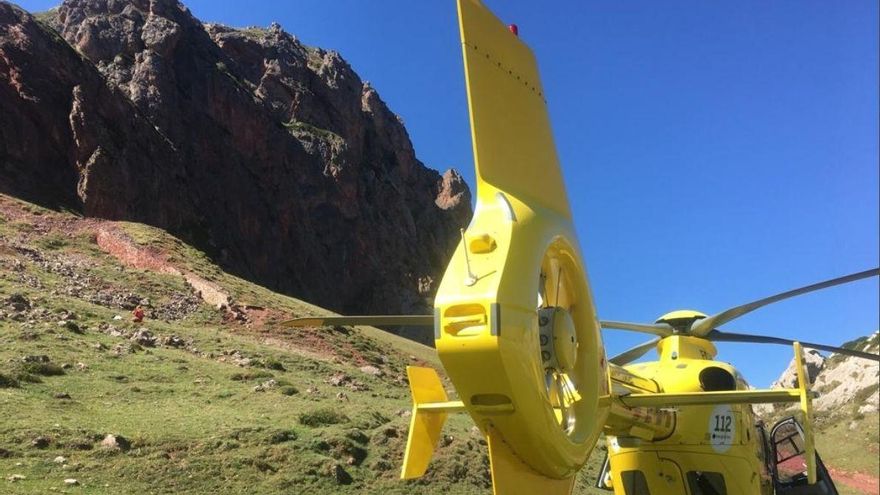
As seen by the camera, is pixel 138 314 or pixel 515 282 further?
pixel 138 314

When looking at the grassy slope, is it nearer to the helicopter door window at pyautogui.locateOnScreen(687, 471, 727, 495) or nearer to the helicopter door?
the helicopter door

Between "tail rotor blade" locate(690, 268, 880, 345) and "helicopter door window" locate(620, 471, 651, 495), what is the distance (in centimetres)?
175

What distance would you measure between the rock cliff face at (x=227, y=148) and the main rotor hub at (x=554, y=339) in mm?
49787

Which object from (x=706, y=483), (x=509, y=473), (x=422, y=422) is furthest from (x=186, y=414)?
(x=509, y=473)

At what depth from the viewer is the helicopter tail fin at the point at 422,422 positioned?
5.57 m

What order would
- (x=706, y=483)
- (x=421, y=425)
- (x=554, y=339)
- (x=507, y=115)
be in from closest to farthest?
(x=554, y=339) → (x=507, y=115) → (x=421, y=425) → (x=706, y=483)

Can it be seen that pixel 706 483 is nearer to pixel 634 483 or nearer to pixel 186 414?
pixel 634 483

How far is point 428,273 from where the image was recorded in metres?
94.6

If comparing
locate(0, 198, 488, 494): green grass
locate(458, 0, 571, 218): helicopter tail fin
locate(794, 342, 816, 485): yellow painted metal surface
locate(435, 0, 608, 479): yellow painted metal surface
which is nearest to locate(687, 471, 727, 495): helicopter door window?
locate(794, 342, 816, 485): yellow painted metal surface

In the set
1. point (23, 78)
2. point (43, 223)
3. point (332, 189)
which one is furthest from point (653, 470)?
point (332, 189)

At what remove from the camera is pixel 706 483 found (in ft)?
22.1

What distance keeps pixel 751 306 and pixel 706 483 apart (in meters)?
1.77

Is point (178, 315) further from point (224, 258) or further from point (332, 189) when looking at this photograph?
point (332, 189)

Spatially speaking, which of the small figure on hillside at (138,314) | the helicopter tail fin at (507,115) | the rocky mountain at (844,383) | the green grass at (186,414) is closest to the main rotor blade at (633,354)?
the helicopter tail fin at (507,115)
